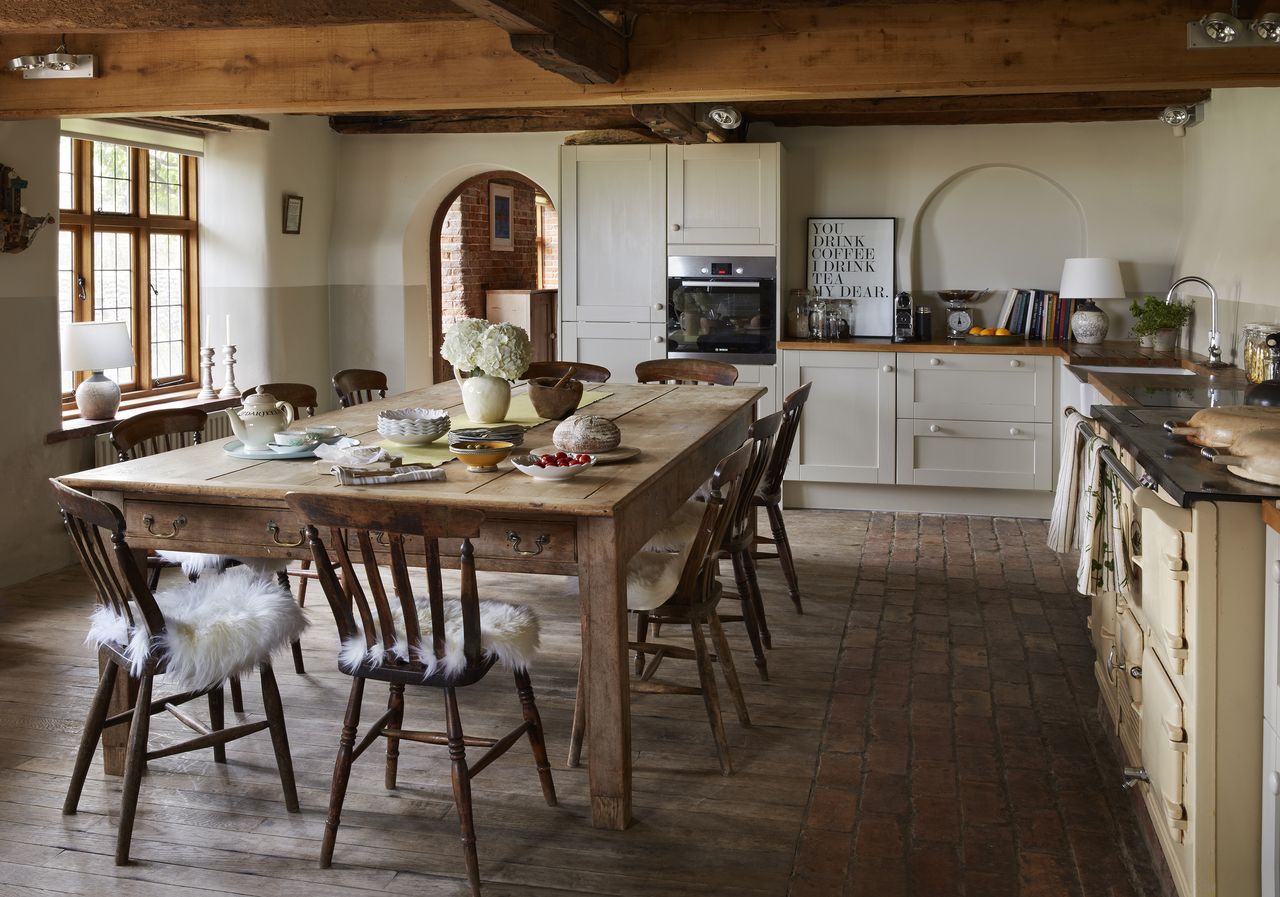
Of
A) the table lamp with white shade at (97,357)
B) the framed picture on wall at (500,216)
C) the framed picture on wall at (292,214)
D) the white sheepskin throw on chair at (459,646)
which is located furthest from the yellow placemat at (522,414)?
the framed picture on wall at (500,216)

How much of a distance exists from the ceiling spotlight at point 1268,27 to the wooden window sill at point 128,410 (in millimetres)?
4519

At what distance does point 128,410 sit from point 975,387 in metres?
4.57

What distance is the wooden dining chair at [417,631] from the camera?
277 centimetres

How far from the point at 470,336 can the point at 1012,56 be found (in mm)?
2303

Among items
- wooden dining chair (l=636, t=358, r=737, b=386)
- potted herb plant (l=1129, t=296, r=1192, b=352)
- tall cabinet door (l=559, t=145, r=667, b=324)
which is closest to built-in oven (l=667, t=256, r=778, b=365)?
tall cabinet door (l=559, t=145, r=667, b=324)

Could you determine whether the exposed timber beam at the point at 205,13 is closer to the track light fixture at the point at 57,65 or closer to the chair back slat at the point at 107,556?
the track light fixture at the point at 57,65

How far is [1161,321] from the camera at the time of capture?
6453 mm

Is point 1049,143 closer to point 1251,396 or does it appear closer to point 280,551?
point 1251,396

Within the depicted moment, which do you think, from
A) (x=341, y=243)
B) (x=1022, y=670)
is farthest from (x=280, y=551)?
(x=341, y=243)

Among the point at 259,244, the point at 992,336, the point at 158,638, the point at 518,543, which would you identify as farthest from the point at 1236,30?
the point at 259,244

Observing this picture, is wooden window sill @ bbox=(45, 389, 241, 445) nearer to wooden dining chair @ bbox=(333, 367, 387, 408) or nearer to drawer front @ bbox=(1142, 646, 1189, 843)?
wooden dining chair @ bbox=(333, 367, 387, 408)

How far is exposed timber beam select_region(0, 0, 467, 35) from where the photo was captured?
4199 millimetres

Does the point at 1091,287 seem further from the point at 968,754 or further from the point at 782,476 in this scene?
the point at 968,754

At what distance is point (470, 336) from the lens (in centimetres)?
414
